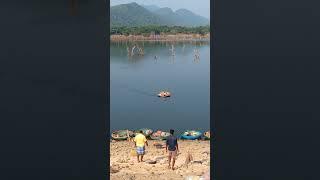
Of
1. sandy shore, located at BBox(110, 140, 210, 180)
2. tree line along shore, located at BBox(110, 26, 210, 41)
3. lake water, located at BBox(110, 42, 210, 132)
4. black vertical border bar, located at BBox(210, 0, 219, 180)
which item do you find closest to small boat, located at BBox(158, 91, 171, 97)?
lake water, located at BBox(110, 42, 210, 132)

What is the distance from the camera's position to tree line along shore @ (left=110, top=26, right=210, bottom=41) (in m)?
92.2

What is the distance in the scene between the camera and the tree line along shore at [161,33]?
302ft

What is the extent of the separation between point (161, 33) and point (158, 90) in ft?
186

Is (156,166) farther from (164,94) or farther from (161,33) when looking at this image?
(161,33)

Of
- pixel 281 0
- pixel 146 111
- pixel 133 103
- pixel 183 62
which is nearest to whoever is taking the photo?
pixel 281 0

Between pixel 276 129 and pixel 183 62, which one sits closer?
pixel 276 129

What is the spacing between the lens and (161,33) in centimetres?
9962

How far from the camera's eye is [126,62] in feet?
227

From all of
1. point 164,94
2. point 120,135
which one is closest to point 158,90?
point 164,94

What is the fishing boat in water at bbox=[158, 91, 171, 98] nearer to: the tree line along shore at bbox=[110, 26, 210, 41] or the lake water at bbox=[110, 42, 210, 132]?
the lake water at bbox=[110, 42, 210, 132]
